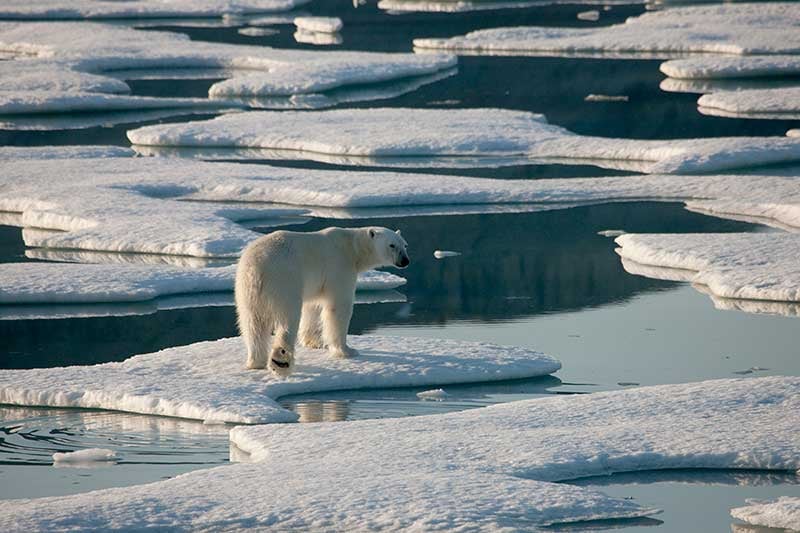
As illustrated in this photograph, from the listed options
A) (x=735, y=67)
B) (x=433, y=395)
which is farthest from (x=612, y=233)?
(x=735, y=67)

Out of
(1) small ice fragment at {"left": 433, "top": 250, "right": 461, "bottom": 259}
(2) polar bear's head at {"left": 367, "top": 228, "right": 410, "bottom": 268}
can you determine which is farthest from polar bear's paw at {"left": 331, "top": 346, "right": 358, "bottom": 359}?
(1) small ice fragment at {"left": 433, "top": 250, "right": 461, "bottom": 259}

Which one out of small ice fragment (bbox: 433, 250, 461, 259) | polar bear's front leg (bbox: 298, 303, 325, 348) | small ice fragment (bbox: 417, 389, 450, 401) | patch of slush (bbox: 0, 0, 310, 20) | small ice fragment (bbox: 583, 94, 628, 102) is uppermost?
patch of slush (bbox: 0, 0, 310, 20)

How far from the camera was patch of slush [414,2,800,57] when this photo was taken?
21.5 meters

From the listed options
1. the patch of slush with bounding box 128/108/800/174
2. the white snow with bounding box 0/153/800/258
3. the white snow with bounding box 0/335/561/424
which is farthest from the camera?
the patch of slush with bounding box 128/108/800/174

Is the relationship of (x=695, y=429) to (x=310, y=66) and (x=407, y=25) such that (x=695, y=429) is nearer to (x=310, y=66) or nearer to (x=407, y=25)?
(x=310, y=66)

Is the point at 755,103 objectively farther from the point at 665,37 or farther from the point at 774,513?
the point at 774,513

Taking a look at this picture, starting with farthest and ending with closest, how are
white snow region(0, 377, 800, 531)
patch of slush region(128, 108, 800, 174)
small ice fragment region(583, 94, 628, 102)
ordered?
1. small ice fragment region(583, 94, 628, 102)
2. patch of slush region(128, 108, 800, 174)
3. white snow region(0, 377, 800, 531)

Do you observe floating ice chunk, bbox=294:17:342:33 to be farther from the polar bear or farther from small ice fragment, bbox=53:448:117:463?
small ice fragment, bbox=53:448:117:463

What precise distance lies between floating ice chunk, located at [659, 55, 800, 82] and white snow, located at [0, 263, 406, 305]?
10.9 metres

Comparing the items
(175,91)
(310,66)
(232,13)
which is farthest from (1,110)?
(232,13)

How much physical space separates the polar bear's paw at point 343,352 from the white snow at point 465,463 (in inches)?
41.3

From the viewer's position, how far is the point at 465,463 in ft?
19.0

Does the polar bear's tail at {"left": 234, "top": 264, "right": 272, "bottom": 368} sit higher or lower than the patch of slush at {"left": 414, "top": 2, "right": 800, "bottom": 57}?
lower

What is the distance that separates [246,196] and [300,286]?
5.18 m
